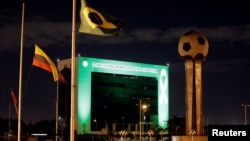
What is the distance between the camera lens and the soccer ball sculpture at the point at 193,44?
42.3 metres

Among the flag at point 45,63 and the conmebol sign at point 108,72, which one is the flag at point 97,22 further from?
the conmebol sign at point 108,72

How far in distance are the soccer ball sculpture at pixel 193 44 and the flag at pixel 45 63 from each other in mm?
18579

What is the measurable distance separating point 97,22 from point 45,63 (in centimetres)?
504

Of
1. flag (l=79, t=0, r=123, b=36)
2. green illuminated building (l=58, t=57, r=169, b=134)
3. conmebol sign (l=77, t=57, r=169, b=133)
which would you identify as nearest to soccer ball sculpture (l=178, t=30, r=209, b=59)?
flag (l=79, t=0, r=123, b=36)

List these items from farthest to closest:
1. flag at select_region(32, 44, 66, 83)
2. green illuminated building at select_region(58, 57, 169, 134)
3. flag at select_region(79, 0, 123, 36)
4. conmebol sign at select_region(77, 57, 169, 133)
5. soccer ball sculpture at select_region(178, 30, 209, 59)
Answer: green illuminated building at select_region(58, 57, 169, 134) → conmebol sign at select_region(77, 57, 169, 133) → soccer ball sculpture at select_region(178, 30, 209, 59) → flag at select_region(32, 44, 66, 83) → flag at select_region(79, 0, 123, 36)

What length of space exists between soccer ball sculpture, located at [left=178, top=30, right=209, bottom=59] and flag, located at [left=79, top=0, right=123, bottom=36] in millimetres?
20378

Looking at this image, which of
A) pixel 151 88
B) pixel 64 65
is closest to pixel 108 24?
pixel 64 65

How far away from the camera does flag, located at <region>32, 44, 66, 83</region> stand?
25484 mm

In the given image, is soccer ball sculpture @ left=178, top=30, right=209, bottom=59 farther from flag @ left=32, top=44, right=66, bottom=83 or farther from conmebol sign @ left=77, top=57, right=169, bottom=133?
conmebol sign @ left=77, top=57, right=169, bottom=133

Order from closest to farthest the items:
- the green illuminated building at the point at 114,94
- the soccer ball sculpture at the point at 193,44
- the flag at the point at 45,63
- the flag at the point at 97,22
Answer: the flag at the point at 97,22
the flag at the point at 45,63
the soccer ball sculpture at the point at 193,44
the green illuminated building at the point at 114,94

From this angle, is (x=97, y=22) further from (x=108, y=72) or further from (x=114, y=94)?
(x=114, y=94)

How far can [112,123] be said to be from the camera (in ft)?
387

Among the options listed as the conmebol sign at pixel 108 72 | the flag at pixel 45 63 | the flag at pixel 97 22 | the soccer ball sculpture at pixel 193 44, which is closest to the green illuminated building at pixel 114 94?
the conmebol sign at pixel 108 72

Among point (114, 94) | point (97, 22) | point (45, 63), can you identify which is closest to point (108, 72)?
point (114, 94)
